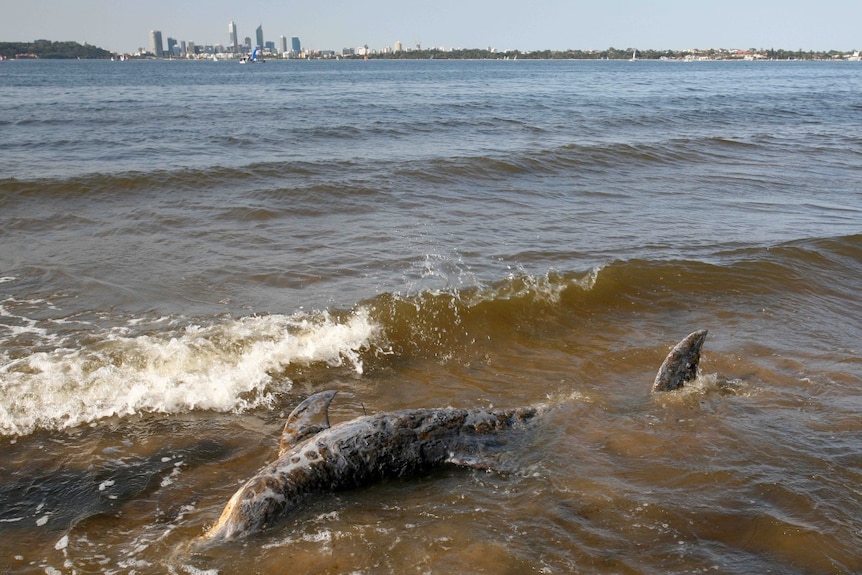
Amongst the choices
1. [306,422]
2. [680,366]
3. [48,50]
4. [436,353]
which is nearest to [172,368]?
[306,422]

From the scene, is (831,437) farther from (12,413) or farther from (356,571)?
(12,413)

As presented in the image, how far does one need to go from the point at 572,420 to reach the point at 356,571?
2710mm

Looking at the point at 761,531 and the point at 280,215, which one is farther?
the point at 280,215

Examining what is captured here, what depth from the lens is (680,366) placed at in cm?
698

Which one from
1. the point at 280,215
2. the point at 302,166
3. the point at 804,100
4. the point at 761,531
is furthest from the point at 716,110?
the point at 761,531

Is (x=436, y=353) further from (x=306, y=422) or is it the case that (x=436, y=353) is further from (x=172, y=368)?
(x=172, y=368)

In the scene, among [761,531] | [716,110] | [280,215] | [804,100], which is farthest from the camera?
[804,100]

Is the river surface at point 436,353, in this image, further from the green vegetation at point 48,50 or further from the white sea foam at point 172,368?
→ the green vegetation at point 48,50

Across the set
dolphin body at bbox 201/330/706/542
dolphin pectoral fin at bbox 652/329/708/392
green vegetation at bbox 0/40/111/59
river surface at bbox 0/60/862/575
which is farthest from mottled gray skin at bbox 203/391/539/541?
green vegetation at bbox 0/40/111/59

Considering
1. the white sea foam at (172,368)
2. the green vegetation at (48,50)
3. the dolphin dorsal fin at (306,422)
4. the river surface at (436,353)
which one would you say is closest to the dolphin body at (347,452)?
the dolphin dorsal fin at (306,422)

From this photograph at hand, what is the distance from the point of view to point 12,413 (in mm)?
6391

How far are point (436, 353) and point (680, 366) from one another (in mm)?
2753

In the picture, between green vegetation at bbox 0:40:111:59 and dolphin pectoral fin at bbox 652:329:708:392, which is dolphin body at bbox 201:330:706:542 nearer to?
dolphin pectoral fin at bbox 652:329:708:392

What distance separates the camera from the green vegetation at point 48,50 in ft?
547
